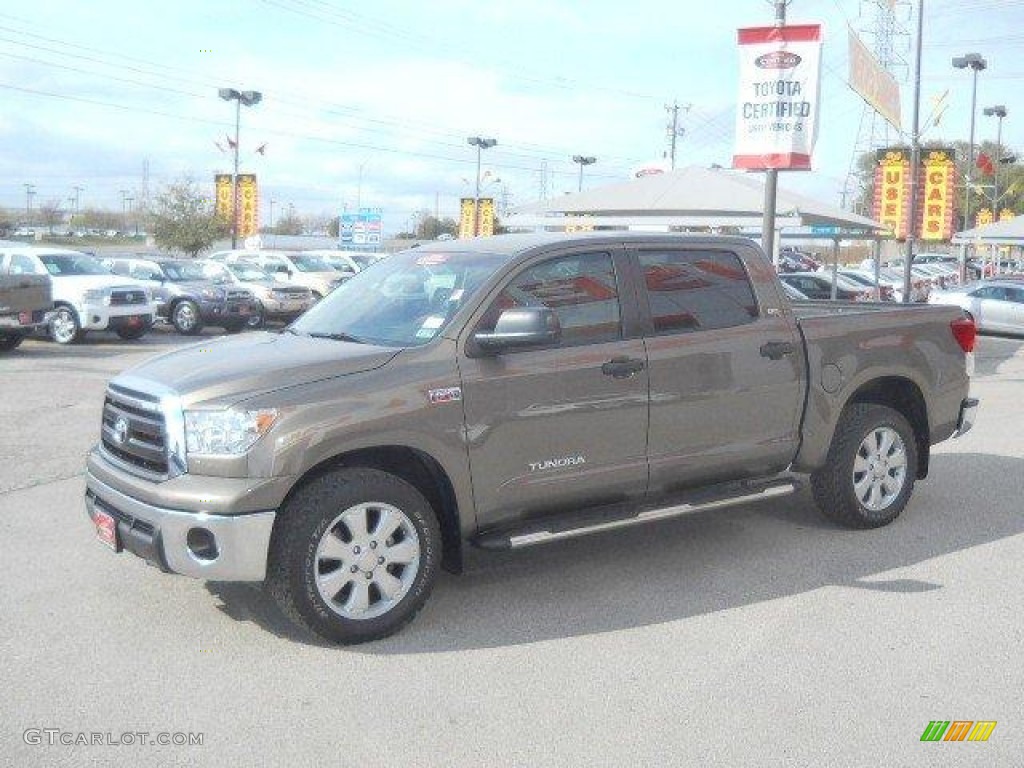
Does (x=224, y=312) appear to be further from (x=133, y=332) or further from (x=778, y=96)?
(x=778, y=96)

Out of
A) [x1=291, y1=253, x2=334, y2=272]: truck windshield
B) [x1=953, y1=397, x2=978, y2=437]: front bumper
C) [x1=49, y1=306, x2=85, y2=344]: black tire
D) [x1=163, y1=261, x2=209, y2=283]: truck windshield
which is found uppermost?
[x1=291, y1=253, x2=334, y2=272]: truck windshield

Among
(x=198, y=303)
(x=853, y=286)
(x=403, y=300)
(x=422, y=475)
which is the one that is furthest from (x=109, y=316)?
(x=853, y=286)

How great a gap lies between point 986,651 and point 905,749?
3.82 feet

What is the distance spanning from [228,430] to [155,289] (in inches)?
767

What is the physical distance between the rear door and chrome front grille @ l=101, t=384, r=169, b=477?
2.42m

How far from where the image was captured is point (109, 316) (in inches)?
767

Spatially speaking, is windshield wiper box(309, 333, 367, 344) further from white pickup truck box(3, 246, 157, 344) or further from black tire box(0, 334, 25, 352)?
white pickup truck box(3, 246, 157, 344)

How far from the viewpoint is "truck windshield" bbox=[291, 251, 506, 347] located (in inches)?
209

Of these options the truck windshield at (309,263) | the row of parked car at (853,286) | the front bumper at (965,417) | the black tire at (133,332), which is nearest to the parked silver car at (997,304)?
the row of parked car at (853,286)

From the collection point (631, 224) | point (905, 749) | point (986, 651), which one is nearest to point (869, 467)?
point (986, 651)

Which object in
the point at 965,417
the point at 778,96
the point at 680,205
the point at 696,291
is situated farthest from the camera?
the point at 680,205

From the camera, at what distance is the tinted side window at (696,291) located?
5801mm

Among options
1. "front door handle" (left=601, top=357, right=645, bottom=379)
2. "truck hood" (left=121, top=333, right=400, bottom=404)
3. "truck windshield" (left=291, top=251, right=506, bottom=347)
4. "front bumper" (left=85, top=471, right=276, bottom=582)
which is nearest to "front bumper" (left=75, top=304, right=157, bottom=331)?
"truck windshield" (left=291, top=251, right=506, bottom=347)

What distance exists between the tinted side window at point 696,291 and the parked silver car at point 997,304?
71.7 feet
